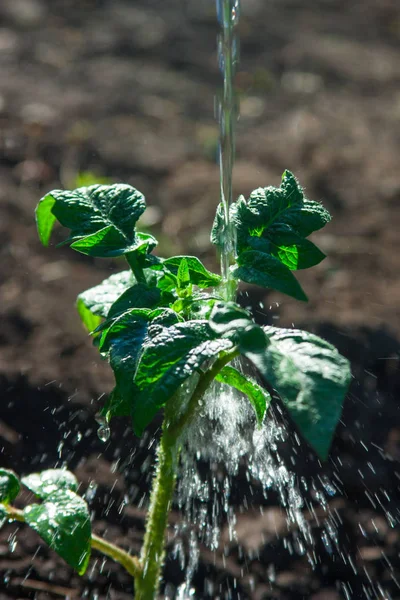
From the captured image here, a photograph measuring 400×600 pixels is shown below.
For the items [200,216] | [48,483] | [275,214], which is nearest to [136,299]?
[275,214]

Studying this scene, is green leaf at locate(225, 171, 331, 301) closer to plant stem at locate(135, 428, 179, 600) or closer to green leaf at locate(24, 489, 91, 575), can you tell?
plant stem at locate(135, 428, 179, 600)

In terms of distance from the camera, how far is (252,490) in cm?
199

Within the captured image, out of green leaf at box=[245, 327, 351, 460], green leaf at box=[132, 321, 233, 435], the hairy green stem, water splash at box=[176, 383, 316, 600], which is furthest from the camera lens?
water splash at box=[176, 383, 316, 600]

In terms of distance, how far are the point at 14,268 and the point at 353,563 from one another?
155 cm

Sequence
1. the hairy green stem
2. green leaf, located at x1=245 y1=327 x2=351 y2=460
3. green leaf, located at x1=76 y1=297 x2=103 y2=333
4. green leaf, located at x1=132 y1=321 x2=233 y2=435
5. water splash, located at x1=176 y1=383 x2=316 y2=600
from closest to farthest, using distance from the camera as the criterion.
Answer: green leaf, located at x1=245 y1=327 x2=351 y2=460, green leaf, located at x1=132 y1=321 x2=233 y2=435, the hairy green stem, green leaf, located at x1=76 y1=297 x2=103 y2=333, water splash, located at x1=176 y1=383 x2=316 y2=600

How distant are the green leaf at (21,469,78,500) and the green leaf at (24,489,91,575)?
0.03 metres

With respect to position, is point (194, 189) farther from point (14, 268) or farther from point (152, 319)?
point (152, 319)

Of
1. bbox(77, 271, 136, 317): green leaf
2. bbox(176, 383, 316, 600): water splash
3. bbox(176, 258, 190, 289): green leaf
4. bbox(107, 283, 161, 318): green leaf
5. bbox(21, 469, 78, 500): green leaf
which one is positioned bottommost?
bbox(176, 383, 316, 600): water splash

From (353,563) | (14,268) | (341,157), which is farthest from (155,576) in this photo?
(341,157)

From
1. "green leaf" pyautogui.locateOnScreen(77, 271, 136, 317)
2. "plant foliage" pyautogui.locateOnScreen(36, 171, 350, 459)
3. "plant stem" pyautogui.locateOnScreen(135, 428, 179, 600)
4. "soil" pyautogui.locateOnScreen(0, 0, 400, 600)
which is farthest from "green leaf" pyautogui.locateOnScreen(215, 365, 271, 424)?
"soil" pyautogui.locateOnScreen(0, 0, 400, 600)

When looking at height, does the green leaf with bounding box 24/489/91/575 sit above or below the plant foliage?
below

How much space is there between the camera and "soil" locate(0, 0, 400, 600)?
1833 millimetres

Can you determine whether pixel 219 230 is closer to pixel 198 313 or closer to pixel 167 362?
pixel 198 313

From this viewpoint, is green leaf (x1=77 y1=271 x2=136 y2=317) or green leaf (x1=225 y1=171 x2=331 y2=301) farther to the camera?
green leaf (x1=77 y1=271 x2=136 y2=317)
